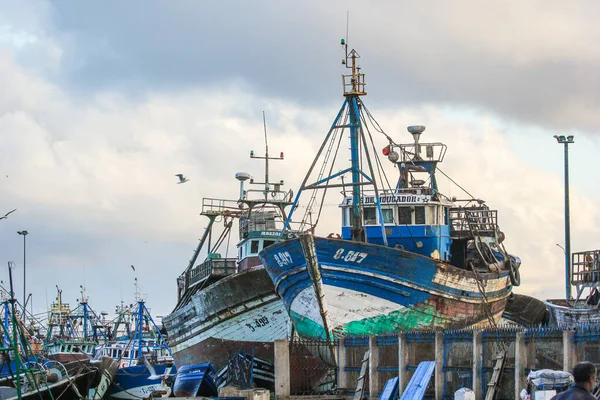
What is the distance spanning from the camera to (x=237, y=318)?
36.5m

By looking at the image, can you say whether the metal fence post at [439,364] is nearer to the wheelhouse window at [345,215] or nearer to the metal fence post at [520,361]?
the metal fence post at [520,361]

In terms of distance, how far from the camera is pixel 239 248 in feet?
138

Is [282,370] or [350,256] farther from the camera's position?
[350,256]

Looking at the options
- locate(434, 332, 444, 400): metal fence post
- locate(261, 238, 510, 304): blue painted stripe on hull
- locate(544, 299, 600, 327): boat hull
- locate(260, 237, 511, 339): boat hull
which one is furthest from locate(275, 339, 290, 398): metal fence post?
locate(544, 299, 600, 327): boat hull

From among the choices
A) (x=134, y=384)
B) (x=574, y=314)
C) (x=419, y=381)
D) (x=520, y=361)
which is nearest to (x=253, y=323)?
(x=134, y=384)

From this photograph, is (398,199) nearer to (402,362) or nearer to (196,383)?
(196,383)

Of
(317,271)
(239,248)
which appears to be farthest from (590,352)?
(239,248)

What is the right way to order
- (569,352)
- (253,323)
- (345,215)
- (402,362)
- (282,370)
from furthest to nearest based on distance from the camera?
1. (253,323)
2. (345,215)
3. (282,370)
4. (402,362)
5. (569,352)

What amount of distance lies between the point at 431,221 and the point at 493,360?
13.1 metres

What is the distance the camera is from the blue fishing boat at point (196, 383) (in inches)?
1267

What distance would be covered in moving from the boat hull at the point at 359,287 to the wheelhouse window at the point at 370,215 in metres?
4.28

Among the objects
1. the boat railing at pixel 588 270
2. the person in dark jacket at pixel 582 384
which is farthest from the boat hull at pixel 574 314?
the person in dark jacket at pixel 582 384

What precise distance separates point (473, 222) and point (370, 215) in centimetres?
704

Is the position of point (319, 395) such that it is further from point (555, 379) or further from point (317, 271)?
point (555, 379)
